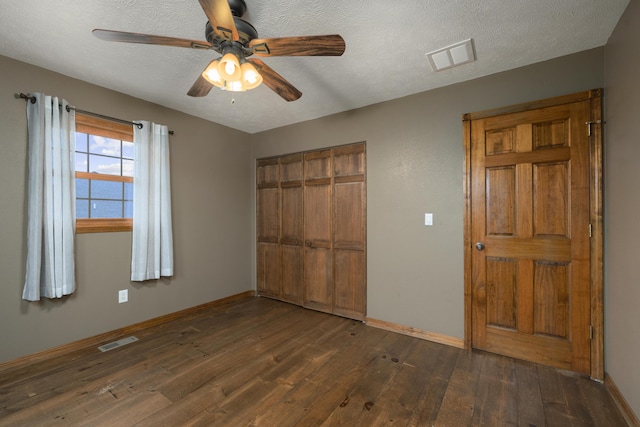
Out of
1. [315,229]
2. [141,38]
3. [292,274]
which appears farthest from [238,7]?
[292,274]

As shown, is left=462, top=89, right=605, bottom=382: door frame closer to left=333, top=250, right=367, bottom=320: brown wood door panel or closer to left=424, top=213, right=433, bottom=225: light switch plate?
left=424, top=213, right=433, bottom=225: light switch plate

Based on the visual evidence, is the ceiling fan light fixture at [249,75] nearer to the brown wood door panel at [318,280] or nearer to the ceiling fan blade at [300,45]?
the ceiling fan blade at [300,45]

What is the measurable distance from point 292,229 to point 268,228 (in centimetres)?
48

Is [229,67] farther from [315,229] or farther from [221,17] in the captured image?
[315,229]

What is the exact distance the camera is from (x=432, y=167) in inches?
106

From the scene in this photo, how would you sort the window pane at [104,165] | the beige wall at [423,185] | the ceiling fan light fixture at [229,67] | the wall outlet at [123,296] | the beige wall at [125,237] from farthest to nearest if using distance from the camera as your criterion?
the wall outlet at [123,296]
the window pane at [104,165]
the beige wall at [423,185]
the beige wall at [125,237]
the ceiling fan light fixture at [229,67]

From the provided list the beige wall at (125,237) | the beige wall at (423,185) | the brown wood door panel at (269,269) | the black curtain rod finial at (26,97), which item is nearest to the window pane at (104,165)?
the beige wall at (125,237)

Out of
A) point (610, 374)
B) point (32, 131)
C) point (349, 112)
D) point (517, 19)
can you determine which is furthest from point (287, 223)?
point (610, 374)

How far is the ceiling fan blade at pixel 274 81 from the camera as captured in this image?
1.68 metres

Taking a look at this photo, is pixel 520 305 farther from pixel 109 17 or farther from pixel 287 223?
pixel 109 17

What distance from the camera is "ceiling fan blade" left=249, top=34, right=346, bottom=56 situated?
1.44 meters

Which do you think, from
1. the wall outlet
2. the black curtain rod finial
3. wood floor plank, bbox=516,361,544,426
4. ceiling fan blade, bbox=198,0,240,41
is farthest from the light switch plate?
the black curtain rod finial

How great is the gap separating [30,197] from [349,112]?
312 centimetres

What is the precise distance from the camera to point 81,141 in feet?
8.42
